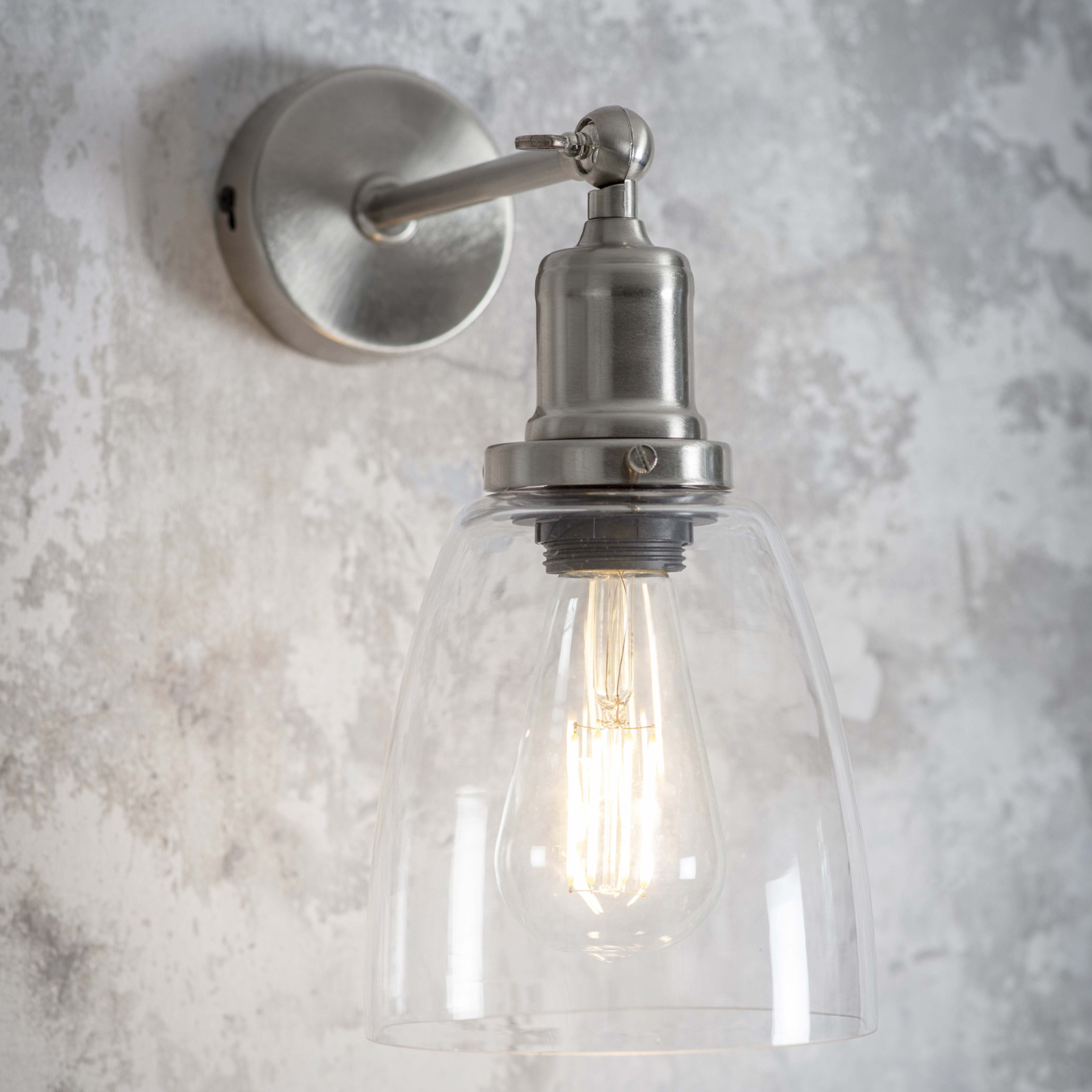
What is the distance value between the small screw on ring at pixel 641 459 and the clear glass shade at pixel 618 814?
2cm

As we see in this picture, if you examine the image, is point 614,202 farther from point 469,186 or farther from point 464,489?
point 464,489

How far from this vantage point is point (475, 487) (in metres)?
0.51

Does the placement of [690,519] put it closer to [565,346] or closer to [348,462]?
[565,346]

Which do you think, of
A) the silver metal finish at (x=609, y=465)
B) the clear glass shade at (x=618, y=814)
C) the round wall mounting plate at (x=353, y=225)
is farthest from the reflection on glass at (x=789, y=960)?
the round wall mounting plate at (x=353, y=225)

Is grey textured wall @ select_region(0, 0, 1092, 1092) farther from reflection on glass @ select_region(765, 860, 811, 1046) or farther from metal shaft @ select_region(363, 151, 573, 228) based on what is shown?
reflection on glass @ select_region(765, 860, 811, 1046)

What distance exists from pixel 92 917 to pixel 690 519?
0.86 ft

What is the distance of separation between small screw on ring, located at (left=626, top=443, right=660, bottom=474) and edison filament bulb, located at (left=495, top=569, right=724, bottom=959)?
3 centimetres

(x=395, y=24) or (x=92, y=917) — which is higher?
(x=395, y=24)

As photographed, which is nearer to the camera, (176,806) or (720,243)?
(176,806)

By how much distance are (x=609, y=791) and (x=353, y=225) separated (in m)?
0.25

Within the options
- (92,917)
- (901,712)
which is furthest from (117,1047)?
(901,712)

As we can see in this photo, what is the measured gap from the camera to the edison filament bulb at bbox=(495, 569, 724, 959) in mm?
317

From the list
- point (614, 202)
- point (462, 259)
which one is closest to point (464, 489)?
point (462, 259)

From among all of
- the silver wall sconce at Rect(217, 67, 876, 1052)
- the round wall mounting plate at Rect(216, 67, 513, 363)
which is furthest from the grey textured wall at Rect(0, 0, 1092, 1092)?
the silver wall sconce at Rect(217, 67, 876, 1052)
